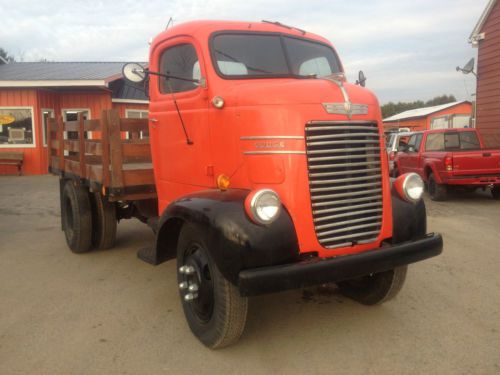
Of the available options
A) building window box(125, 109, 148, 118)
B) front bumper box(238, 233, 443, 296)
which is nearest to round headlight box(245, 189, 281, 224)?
front bumper box(238, 233, 443, 296)

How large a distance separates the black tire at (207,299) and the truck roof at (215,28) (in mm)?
1699

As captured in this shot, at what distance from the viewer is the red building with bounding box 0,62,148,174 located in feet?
51.0

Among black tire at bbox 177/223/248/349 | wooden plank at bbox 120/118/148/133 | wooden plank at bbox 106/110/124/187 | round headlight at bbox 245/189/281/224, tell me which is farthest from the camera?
wooden plank at bbox 120/118/148/133

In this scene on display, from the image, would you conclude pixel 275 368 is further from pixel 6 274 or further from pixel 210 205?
pixel 6 274

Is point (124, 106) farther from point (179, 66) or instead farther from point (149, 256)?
point (149, 256)

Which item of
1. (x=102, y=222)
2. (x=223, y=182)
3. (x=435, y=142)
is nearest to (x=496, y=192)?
(x=435, y=142)

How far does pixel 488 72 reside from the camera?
1380cm

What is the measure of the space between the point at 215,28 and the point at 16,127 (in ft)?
47.6

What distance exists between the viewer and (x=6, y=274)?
Result: 527cm

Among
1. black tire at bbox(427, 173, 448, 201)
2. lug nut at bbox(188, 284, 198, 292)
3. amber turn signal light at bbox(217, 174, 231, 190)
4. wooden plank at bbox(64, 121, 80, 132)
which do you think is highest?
wooden plank at bbox(64, 121, 80, 132)

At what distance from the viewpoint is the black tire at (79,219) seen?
5949mm

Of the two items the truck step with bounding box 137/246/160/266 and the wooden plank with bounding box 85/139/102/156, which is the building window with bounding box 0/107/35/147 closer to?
the wooden plank with bounding box 85/139/102/156

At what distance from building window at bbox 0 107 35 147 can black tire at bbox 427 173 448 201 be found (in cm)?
1307

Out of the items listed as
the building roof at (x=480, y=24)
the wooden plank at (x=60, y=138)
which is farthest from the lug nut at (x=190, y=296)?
the building roof at (x=480, y=24)
